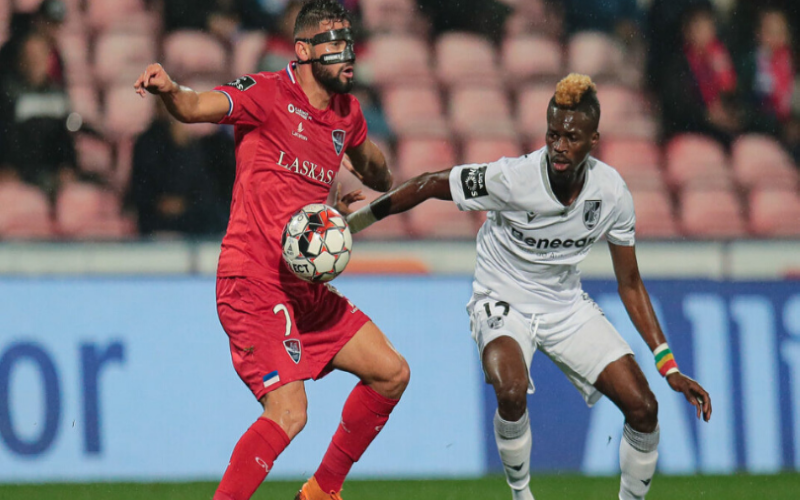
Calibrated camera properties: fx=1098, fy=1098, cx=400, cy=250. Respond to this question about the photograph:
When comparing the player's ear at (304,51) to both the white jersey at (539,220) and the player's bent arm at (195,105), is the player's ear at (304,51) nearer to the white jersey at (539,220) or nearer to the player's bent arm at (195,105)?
the player's bent arm at (195,105)

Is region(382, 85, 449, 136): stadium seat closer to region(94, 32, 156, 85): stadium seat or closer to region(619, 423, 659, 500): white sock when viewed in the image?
region(94, 32, 156, 85): stadium seat

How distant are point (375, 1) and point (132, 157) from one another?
104 inches

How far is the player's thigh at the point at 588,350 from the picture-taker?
4992mm

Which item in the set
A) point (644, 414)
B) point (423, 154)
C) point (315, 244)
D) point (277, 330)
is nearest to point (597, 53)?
point (423, 154)

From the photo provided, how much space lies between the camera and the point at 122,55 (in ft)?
29.3

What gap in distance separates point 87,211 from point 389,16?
3.11 metres

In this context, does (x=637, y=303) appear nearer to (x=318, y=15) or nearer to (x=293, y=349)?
(x=293, y=349)

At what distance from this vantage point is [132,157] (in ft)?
26.8

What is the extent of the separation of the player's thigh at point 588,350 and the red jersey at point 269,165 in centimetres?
135

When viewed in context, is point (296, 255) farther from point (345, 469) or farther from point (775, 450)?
point (775, 450)

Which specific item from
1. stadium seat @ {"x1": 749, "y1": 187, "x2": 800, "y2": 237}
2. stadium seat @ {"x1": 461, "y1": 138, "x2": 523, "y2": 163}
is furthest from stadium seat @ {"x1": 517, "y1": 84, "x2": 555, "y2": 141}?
stadium seat @ {"x1": 749, "y1": 187, "x2": 800, "y2": 237}

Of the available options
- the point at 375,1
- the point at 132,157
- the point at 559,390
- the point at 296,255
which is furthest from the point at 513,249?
the point at 375,1

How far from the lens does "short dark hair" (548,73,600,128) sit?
15.5 ft

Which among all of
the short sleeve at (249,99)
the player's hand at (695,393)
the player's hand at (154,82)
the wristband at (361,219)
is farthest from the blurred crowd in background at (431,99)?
the player's hand at (154,82)
